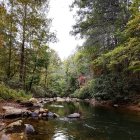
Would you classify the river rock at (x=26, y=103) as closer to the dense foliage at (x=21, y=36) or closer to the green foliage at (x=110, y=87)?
the dense foliage at (x=21, y=36)

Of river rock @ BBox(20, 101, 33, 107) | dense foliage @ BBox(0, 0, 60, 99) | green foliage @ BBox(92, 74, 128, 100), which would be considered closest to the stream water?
river rock @ BBox(20, 101, 33, 107)

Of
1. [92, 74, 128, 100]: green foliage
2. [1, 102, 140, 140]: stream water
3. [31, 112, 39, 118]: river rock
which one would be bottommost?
[1, 102, 140, 140]: stream water

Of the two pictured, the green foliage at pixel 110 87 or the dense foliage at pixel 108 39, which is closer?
the dense foliage at pixel 108 39

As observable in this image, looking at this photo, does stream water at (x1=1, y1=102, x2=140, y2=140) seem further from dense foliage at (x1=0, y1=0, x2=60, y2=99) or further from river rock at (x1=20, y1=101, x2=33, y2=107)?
dense foliage at (x1=0, y1=0, x2=60, y2=99)

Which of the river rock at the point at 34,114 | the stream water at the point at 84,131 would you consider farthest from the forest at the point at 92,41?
the stream water at the point at 84,131

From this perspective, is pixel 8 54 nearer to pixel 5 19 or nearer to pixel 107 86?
pixel 5 19

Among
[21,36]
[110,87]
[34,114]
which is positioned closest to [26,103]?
[34,114]

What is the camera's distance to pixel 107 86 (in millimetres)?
26156

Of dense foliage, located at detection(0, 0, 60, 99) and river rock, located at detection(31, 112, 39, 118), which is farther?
dense foliage, located at detection(0, 0, 60, 99)

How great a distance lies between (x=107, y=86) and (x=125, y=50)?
6077 mm

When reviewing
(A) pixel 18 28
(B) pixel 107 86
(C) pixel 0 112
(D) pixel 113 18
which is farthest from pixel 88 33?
(C) pixel 0 112

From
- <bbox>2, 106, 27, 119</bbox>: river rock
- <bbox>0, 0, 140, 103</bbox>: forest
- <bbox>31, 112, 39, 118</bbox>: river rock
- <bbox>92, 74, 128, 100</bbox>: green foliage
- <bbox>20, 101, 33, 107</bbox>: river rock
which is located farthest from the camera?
<bbox>92, 74, 128, 100</bbox>: green foliage

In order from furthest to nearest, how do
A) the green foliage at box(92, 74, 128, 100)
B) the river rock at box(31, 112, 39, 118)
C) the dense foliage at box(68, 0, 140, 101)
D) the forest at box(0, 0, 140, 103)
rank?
the green foliage at box(92, 74, 128, 100) < the dense foliage at box(68, 0, 140, 101) < the forest at box(0, 0, 140, 103) < the river rock at box(31, 112, 39, 118)

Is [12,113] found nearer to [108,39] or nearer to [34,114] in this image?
[34,114]
